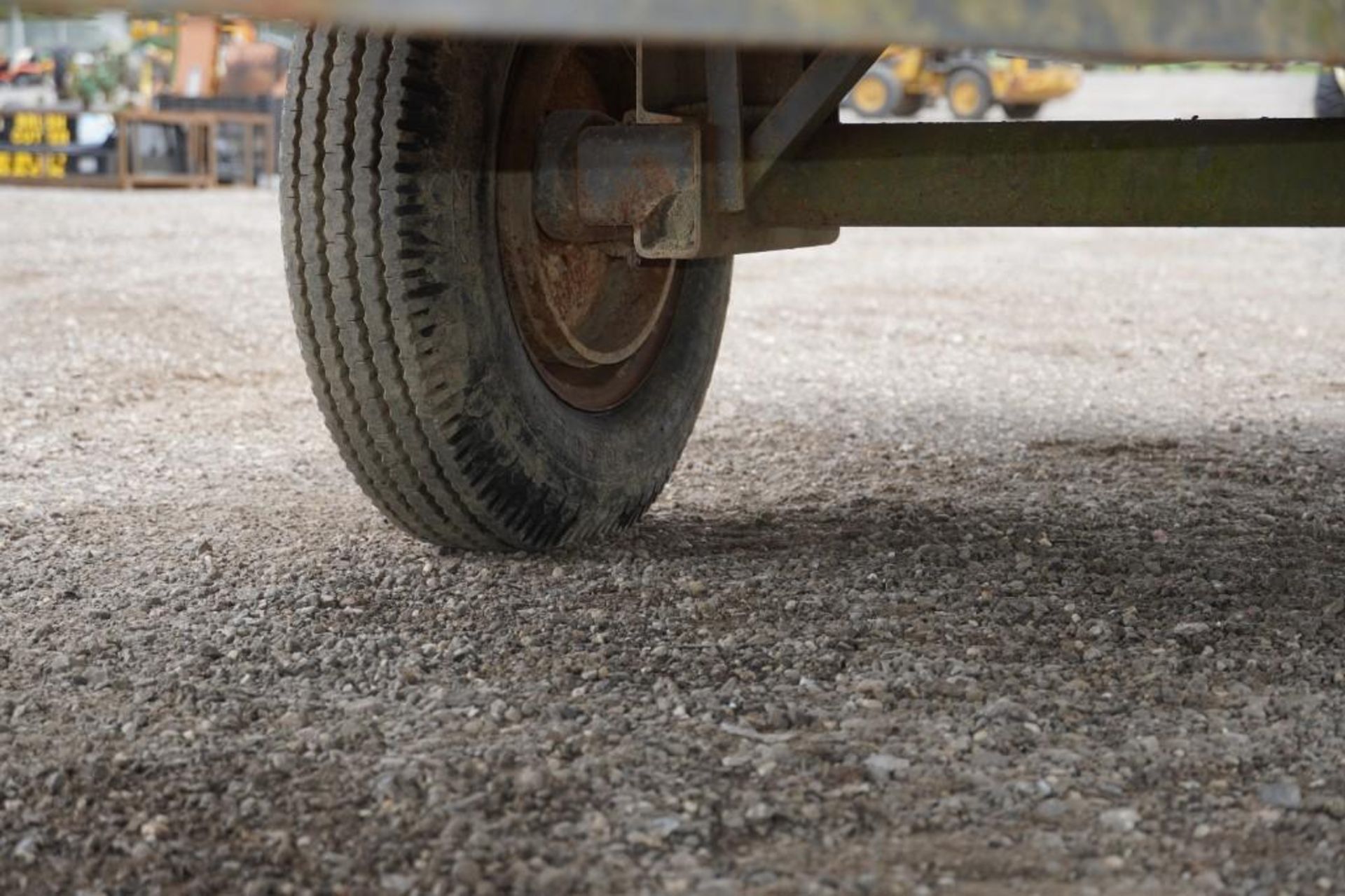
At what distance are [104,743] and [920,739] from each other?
854 millimetres

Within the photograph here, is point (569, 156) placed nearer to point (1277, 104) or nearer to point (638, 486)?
point (638, 486)

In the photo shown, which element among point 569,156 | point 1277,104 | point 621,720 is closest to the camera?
point 621,720

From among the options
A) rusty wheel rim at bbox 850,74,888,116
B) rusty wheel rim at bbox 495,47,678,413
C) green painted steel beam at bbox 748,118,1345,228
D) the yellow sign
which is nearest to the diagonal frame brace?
green painted steel beam at bbox 748,118,1345,228

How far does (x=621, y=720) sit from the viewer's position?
1.78m

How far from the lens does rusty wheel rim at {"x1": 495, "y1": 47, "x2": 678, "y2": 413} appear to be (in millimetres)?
2357

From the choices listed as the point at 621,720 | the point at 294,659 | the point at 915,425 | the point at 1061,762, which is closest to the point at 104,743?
the point at 294,659

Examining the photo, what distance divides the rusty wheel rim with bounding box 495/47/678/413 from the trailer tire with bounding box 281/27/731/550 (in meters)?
0.02

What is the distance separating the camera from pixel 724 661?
1981mm

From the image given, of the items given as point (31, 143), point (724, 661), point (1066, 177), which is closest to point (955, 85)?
point (31, 143)

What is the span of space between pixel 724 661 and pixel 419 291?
0.66 meters

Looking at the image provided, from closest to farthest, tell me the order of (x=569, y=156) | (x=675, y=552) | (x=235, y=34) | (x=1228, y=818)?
(x=1228, y=818)
(x=569, y=156)
(x=675, y=552)
(x=235, y=34)

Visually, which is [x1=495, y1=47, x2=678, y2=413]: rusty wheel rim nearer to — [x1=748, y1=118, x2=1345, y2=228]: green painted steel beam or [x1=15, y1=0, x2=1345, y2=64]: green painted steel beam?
[x1=748, y1=118, x2=1345, y2=228]: green painted steel beam

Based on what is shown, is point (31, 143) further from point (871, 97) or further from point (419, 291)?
point (419, 291)

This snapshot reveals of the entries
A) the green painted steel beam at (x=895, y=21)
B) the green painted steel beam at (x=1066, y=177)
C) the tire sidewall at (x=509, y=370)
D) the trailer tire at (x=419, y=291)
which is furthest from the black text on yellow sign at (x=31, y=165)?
the green painted steel beam at (x=895, y=21)
